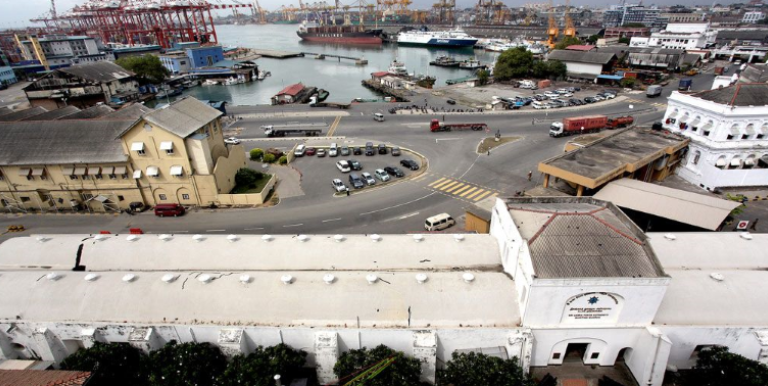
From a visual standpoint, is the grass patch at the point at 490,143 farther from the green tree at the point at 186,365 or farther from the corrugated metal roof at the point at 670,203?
the green tree at the point at 186,365

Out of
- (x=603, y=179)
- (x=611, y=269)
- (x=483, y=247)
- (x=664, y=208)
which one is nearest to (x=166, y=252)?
(x=483, y=247)

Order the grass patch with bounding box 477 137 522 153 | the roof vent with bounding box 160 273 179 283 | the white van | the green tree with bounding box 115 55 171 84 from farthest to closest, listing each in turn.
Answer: the green tree with bounding box 115 55 171 84 < the grass patch with bounding box 477 137 522 153 < the white van < the roof vent with bounding box 160 273 179 283

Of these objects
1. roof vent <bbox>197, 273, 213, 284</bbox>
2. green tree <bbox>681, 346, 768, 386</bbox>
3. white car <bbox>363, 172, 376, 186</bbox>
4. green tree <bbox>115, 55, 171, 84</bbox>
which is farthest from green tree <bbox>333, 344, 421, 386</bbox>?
green tree <bbox>115, 55, 171, 84</bbox>

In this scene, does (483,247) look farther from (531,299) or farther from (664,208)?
(664,208)

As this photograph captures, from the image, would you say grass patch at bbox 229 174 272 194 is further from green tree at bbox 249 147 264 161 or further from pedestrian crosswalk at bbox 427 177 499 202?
pedestrian crosswalk at bbox 427 177 499 202

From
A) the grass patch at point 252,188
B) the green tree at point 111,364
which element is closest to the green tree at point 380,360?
the green tree at point 111,364
